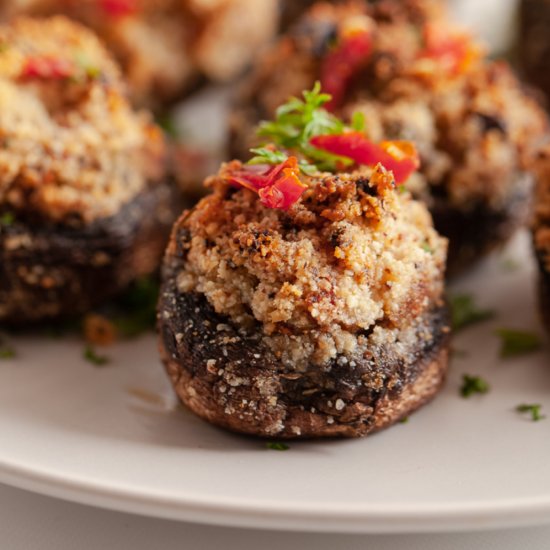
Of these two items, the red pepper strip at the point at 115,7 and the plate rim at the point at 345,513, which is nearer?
the plate rim at the point at 345,513

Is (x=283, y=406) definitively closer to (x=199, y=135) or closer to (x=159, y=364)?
(x=159, y=364)

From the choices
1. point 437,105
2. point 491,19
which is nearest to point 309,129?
point 437,105

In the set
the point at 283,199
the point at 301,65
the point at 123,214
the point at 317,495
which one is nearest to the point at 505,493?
the point at 317,495

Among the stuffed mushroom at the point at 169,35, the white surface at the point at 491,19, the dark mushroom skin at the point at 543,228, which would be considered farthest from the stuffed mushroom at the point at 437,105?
the white surface at the point at 491,19

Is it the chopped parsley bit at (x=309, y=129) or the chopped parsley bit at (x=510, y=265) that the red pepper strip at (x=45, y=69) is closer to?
the chopped parsley bit at (x=309, y=129)

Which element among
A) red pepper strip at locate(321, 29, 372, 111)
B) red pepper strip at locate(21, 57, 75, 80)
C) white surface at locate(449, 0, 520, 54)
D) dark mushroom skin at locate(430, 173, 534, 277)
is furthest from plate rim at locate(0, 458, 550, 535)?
white surface at locate(449, 0, 520, 54)

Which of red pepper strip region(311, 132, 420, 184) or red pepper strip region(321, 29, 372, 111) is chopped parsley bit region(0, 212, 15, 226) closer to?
red pepper strip region(311, 132, 420, 184)
